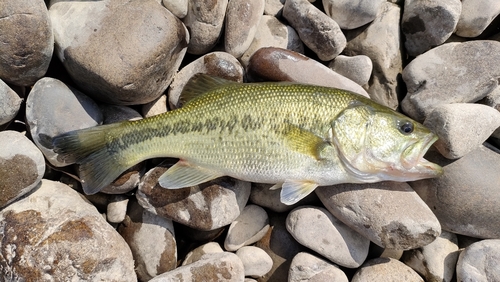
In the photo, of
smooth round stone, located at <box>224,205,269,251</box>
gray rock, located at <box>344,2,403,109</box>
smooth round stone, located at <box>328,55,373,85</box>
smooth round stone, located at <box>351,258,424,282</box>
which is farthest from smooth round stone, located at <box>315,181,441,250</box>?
smooth round stone, located at <box>328,55,373,85</box>

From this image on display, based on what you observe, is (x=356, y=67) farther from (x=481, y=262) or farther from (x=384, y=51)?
(x=481, y=262)

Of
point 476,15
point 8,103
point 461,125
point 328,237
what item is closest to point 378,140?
point 461,125

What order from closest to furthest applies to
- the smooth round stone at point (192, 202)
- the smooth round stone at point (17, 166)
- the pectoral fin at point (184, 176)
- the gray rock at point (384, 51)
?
1. the smooth round stone at point (17, 166)
2. the pectoral fin at point (184, 176)
3. the smooth round stone at point (192, 202)
4. the gray rock at point (384, 51)

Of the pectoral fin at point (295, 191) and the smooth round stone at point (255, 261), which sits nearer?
the pectoral fin at point (295, 191)

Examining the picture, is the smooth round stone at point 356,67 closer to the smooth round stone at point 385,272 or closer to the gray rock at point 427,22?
the gray rock at point 427,22

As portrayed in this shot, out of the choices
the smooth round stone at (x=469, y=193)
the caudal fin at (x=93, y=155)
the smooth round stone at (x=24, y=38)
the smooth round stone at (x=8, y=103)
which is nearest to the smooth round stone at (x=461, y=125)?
the smooth round stone at (x=469, y=193)

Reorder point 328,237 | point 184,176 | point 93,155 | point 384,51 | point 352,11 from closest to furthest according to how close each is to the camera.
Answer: point 93,155, point 184,176, point 328,237, point 352,11, point 384,51

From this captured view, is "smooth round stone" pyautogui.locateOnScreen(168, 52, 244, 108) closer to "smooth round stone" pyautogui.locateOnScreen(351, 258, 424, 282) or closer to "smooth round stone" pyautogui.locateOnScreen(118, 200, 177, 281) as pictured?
"smooth round stone" pyautogui.locateOnScreen(118, 200, 177, 281)
